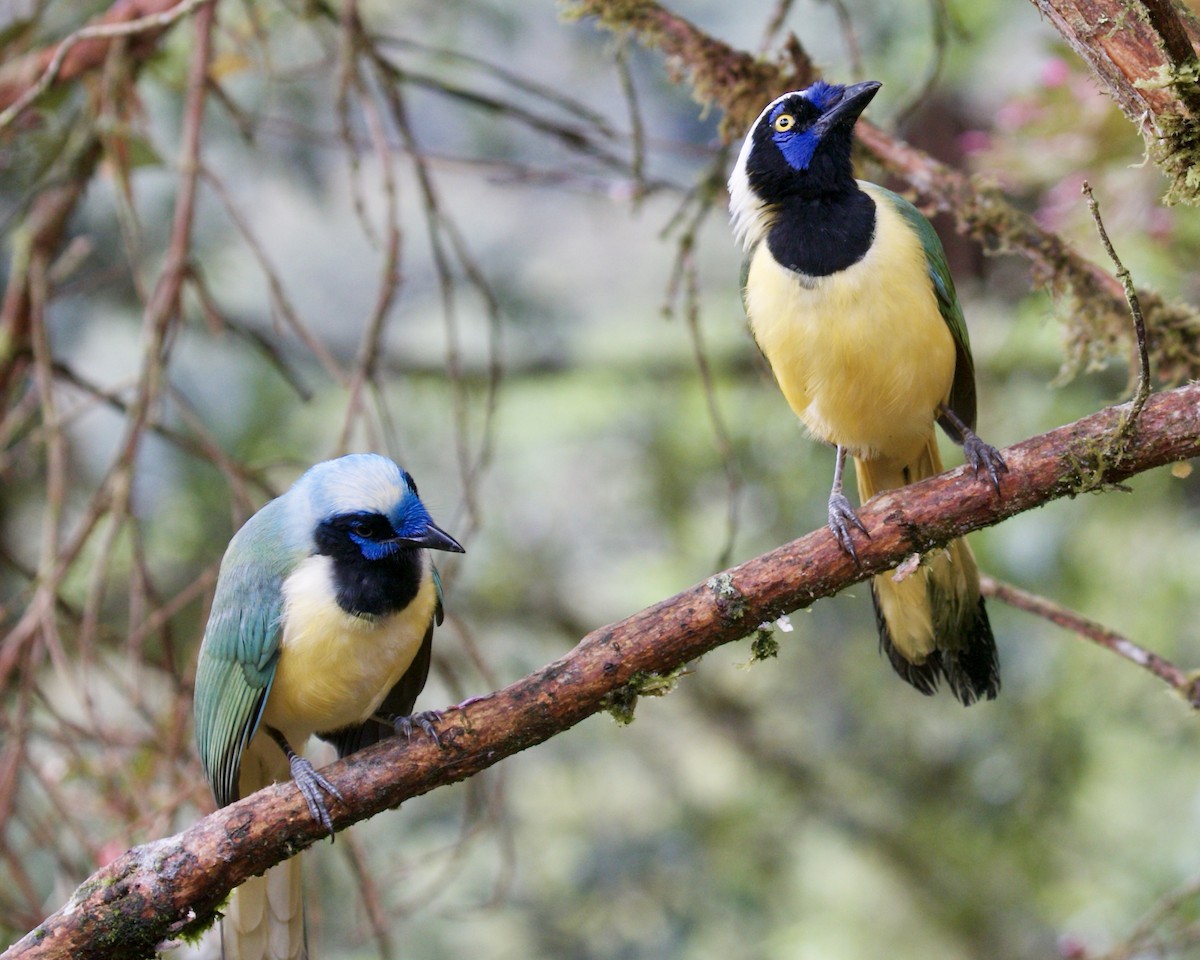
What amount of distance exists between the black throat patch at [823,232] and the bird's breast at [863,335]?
0.07ft

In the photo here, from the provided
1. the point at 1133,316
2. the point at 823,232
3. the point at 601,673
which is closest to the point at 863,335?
the point at 823,232

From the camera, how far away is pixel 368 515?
2.95m

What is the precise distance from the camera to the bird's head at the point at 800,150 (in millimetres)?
3137

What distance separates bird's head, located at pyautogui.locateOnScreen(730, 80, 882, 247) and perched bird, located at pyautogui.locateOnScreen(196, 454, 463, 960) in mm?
1108

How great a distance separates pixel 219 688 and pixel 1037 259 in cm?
239

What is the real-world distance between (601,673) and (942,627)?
1.05 meters

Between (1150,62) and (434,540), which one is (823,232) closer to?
(1150,62)

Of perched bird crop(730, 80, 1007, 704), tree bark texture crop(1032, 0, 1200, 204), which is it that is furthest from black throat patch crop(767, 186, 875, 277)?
tree bark texture crop(1032, 0, 1200, 204)

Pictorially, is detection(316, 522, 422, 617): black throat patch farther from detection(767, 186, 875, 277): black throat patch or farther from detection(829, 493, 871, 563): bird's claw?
detection(767, 186, 875, 277): black throat patch

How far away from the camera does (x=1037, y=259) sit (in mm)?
3510

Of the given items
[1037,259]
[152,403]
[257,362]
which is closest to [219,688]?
[152,403]

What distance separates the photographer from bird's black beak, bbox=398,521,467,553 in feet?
9.34

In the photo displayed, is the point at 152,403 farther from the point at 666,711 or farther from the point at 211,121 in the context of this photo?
the point at 666,711

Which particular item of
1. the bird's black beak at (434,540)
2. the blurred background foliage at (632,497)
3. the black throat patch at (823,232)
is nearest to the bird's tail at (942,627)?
the black throat patch at (823,232)
